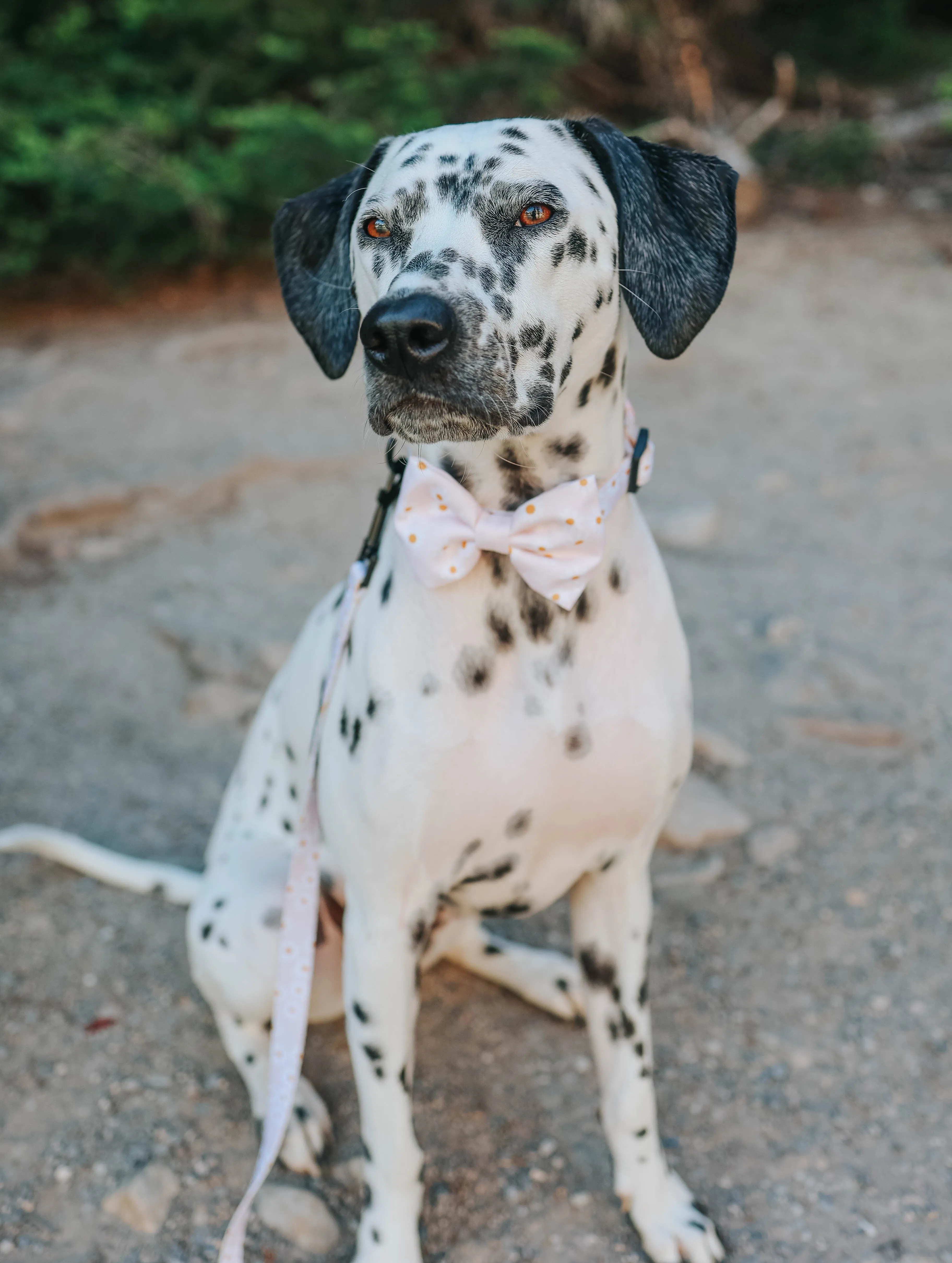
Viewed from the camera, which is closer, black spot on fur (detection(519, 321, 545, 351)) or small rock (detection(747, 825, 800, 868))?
black spot on fur (detection(519, 321, 545, 351))

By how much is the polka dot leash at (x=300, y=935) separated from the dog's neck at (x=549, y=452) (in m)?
0.35

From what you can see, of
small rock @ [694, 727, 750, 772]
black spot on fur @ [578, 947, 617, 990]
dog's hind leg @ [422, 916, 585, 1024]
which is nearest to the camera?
black spot on fur @ [578, 947, 617, 990]

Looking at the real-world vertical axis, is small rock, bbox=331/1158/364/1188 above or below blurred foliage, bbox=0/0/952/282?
below

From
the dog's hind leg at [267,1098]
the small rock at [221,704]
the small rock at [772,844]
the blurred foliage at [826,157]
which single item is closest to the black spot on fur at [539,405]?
the dog's hind leg at [267,1098]

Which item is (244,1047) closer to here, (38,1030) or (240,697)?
(38,1030)

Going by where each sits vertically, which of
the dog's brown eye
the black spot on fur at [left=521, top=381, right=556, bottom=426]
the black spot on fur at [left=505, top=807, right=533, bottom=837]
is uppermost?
the dog's brown eye

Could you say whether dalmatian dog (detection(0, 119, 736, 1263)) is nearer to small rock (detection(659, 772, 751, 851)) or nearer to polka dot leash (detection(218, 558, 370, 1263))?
polka dot leash (detection(218, 558, 370, 1263))

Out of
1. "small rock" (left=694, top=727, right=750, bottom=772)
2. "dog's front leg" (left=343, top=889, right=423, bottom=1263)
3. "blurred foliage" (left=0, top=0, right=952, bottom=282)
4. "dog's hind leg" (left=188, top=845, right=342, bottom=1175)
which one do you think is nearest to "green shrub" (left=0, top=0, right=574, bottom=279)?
"blurred foliage" (left=0, top=0, right=952, bottom=282)

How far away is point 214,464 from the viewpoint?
21.2 feet

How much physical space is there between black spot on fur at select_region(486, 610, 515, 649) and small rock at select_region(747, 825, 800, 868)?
194cm

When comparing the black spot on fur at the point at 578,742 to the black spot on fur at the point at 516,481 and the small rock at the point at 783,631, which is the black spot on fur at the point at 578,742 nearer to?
the black spot on fur at the point at 516,481

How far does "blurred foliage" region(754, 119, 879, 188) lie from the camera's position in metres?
10.2

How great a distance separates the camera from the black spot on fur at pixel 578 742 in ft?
7.09

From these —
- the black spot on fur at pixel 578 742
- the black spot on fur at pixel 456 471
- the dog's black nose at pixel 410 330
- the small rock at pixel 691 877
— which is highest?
the dog's black nose at pixel 410 330
